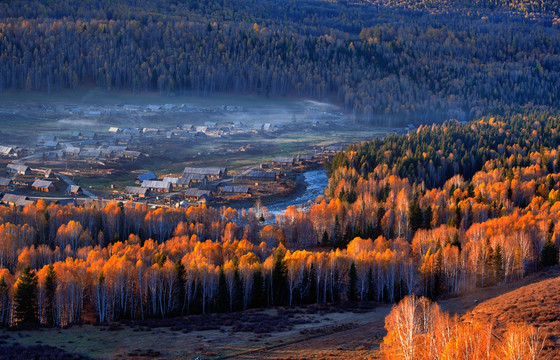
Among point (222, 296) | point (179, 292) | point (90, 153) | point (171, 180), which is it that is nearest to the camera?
point (179, 292)

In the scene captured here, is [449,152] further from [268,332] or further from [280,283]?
[268,332]

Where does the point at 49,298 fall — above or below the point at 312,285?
above

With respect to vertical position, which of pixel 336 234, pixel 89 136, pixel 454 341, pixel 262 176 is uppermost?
pixel 454 341

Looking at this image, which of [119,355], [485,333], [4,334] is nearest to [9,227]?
[4,334]

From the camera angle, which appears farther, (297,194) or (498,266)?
(297,194)

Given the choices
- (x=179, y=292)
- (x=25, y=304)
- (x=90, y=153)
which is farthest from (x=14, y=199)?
(x=179, y=292)

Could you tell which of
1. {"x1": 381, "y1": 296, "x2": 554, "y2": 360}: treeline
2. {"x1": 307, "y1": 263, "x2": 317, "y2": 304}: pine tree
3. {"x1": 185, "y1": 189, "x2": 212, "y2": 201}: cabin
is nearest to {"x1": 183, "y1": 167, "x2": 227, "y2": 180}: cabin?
{"x1": 185, "y1": 189, "x2": 212, "y2": 201}: cabin
